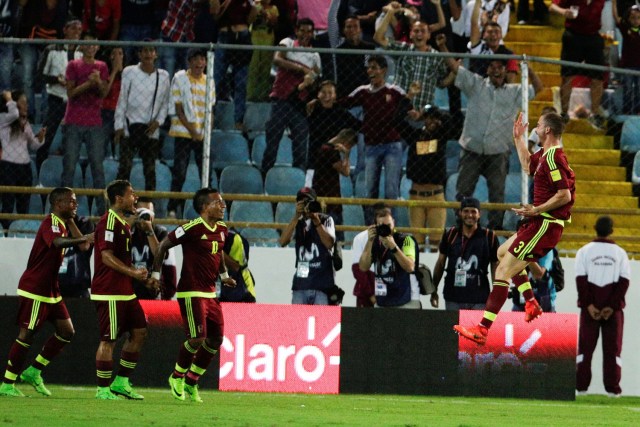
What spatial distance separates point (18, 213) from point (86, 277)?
1.56 m

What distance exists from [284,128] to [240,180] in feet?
2.76

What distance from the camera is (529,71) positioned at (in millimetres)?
16094

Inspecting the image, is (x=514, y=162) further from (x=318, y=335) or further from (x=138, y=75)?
(x=138, y=75)

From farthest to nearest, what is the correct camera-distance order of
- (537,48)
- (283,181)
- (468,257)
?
1. (537,48)
2. (283,181)
3. (468,257)

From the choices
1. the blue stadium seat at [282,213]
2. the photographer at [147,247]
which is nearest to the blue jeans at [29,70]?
the photographer at [147,247]

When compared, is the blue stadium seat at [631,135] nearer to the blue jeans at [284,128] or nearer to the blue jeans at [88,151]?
the blue jeans at [284,128]

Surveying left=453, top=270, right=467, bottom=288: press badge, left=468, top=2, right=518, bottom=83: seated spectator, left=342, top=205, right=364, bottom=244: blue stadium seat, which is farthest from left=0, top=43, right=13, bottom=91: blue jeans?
left=453, top=270, right=467, bottom=288: press badge

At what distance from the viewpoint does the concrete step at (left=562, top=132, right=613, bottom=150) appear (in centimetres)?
1788

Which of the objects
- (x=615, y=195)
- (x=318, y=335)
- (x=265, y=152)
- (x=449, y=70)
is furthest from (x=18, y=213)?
(x=615, y=195)

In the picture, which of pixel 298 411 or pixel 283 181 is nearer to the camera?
pixel 298 411

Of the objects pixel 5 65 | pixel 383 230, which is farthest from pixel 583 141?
pixel 5 65

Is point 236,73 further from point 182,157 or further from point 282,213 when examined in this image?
point 282,213

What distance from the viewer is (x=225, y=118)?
16969 mm

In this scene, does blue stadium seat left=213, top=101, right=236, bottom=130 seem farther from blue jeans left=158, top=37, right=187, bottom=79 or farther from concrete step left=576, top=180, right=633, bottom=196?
concrete step left=576, top=180, right=633, bottom=196
